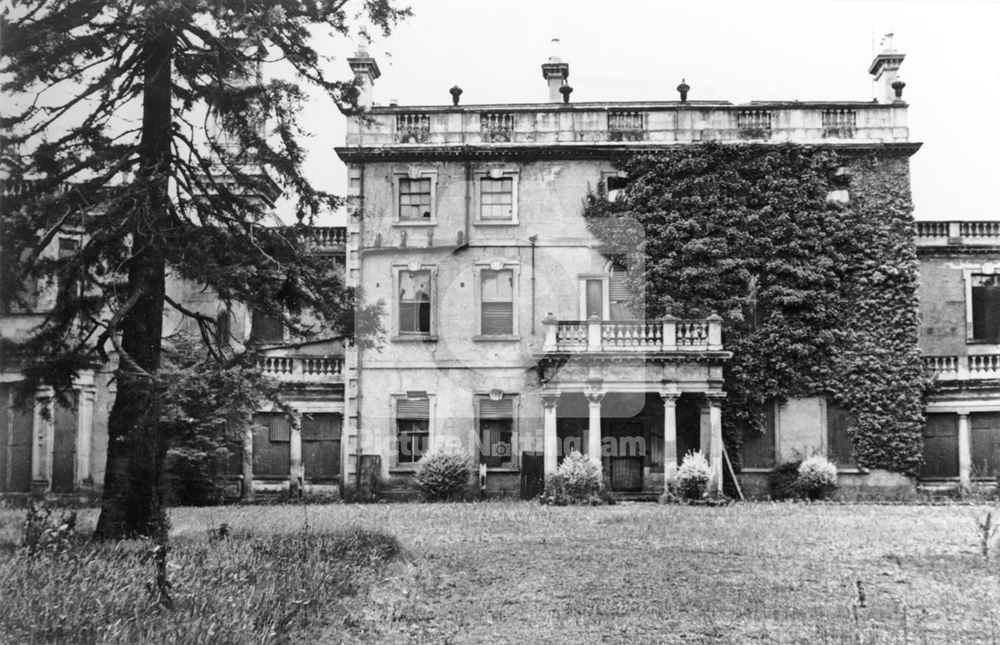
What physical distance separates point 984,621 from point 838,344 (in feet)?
58.2

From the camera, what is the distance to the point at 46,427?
84.9ft

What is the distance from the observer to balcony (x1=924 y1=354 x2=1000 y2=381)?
28.5 m

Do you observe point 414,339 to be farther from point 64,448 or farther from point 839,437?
point 839,437

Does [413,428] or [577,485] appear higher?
[413,428]

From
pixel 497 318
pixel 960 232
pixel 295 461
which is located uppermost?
pixel 960 232

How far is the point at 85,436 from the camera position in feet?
89.6

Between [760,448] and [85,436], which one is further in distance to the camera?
[760,448]

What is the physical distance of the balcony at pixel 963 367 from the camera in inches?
1123

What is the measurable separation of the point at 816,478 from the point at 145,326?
18.5 m

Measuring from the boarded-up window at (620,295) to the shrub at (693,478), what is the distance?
5.27 meters

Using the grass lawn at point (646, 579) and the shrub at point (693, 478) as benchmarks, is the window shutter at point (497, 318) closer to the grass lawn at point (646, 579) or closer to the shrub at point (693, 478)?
the shrub at point (693, 478)

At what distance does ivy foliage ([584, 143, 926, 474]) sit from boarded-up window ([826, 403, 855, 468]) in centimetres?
23

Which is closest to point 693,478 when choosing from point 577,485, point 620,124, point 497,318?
point 577,485

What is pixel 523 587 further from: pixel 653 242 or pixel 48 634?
pixel 653 242
